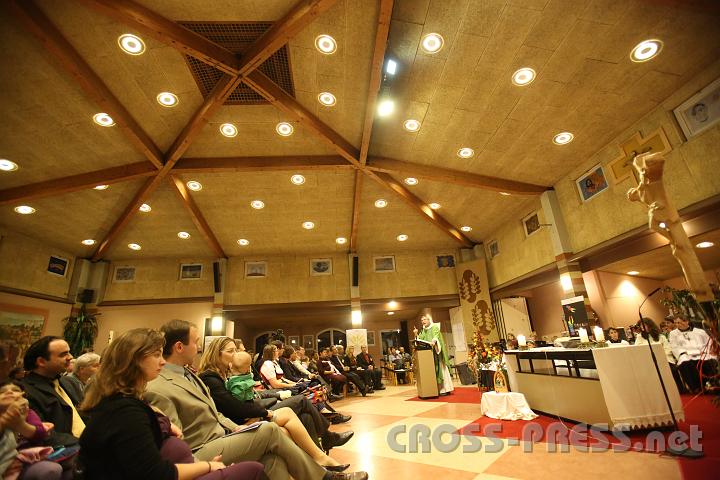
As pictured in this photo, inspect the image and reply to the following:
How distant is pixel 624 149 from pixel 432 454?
6308mm

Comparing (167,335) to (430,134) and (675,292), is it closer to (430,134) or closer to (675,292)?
(675,292)

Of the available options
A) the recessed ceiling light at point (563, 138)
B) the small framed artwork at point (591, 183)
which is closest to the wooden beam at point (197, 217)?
the recessed ceiling light at point (563, 138)

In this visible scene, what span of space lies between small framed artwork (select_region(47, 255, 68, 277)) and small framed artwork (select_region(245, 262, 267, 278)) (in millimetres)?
5061

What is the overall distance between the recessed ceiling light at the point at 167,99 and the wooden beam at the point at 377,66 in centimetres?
349

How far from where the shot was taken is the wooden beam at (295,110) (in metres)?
5.73

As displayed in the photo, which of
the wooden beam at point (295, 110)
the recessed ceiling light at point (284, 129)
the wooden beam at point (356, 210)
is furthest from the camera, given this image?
the wooden beam at point (356, 210)

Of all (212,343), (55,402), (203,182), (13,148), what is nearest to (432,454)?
(212,343)

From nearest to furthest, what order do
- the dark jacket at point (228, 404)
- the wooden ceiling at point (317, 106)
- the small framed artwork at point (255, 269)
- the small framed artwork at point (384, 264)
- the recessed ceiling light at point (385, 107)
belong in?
the dark jacket at point (228, 404) → the wooden ceiling at point (317, 106) → the recessed ceiling light at point (385, 107) → the small framed artwork at point (255, 269) → the small framed artwork at point (384, 264)

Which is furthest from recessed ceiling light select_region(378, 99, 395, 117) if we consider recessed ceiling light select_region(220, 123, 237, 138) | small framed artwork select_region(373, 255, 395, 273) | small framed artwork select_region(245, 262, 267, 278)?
small framed artwork select_region(245, 262, 267, 278)

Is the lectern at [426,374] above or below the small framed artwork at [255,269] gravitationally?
below

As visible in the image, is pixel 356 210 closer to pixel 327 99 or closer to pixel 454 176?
pixel 454 176

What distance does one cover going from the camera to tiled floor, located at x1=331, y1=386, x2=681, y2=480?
2.52m

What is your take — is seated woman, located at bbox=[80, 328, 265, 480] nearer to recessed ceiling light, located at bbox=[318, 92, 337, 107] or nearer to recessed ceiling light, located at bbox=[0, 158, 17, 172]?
recessed ceiling light, located at bbox=[318, 92, 337, 107]

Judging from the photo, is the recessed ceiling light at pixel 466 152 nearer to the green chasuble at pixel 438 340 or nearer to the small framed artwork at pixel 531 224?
the small framed artwork at pixel 531 224
